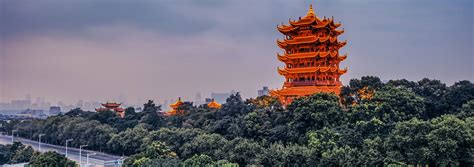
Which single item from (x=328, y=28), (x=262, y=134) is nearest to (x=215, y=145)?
(x=262, y=134)

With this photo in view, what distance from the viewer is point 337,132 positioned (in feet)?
72.1

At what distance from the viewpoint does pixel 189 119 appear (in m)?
31.9

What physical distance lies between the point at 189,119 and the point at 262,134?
26.5ft

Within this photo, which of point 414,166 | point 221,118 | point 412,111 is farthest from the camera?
point 221,118

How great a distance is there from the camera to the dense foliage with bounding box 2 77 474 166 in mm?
18125

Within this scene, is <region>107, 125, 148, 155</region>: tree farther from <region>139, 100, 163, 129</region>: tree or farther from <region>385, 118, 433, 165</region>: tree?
<region>385, 118, 433, 165</region>: tree

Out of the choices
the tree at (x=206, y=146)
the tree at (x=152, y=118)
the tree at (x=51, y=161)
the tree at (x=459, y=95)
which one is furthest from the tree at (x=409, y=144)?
the tree at (x=152, y=118)

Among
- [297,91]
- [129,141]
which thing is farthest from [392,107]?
[129,141]

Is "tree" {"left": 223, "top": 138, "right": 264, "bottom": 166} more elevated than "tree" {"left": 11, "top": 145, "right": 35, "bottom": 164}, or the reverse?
"tree" {"left": 223, "top": 138, "right": 264, "bottom": 166}

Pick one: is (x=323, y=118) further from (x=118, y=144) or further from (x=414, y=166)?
(x=118, y=144)

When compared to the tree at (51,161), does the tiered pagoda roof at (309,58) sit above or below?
above

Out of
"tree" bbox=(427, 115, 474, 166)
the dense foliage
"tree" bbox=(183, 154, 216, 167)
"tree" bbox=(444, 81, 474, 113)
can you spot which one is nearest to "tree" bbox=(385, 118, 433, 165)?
the dense foliage

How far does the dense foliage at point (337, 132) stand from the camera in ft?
59.5

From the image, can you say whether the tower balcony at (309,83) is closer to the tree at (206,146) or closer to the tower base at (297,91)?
the tower base at (297,91)
